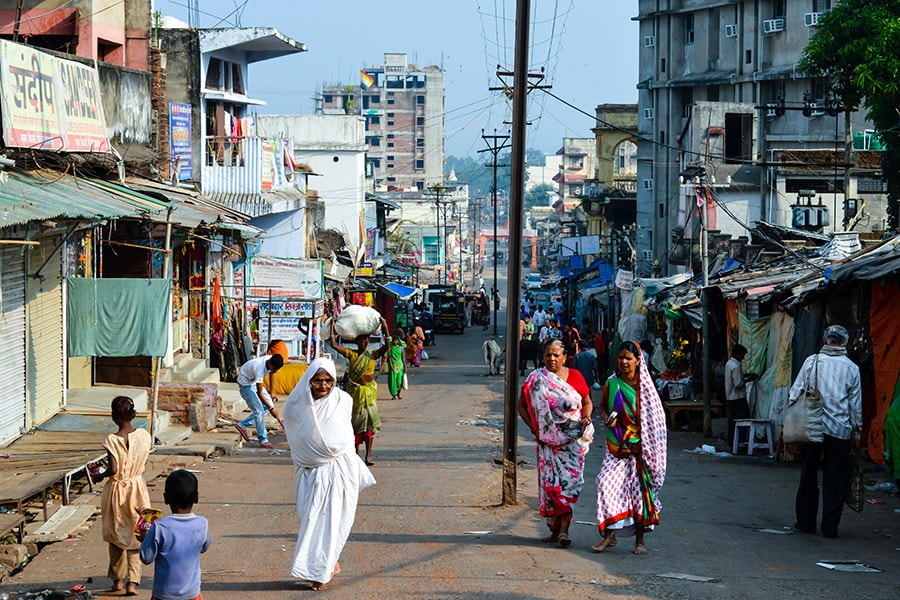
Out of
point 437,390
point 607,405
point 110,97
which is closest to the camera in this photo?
point 607,405

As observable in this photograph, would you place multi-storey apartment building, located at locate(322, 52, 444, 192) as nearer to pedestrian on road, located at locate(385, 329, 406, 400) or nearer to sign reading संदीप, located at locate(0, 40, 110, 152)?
pedestrian on road, located at locate(385, 329, 406, 400)

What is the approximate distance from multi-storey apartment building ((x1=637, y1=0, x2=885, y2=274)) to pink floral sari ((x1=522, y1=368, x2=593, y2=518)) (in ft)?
67.3

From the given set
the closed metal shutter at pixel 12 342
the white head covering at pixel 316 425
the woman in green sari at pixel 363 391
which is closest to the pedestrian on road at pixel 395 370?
the woman in green sari at pixel 363 391

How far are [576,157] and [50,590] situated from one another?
118 meters

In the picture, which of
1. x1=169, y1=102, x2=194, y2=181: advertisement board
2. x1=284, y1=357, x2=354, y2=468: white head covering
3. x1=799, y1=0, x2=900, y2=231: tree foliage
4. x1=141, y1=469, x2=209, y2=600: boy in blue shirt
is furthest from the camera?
x1=799, y1=0, x2=900, y2=231: tree foliage

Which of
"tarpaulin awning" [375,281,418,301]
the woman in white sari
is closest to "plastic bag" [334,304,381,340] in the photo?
the woman in white sari

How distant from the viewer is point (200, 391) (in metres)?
17.3

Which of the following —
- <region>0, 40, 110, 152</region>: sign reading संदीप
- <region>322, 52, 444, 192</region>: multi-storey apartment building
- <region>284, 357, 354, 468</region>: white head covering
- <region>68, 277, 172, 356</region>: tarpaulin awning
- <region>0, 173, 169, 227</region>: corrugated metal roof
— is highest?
<region>322, 52, 444, 192</region>: multi-storey apartment building

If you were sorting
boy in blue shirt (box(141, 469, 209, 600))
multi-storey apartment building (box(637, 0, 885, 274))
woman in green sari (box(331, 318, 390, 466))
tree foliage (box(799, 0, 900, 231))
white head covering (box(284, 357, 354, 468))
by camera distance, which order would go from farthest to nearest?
multi-storey apartment building (box(637, 0, 885, 274)), tree foliage (box(799, 0, 900, 231)), woman in green sari (box(331, 318, 390, 466)), white head covering (box(284, 357, 354, 468)), boy in blue shirt (box(141, 469, 209, 600))

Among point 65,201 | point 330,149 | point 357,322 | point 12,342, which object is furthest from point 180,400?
point 330,149

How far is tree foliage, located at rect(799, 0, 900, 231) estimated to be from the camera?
25.8 m

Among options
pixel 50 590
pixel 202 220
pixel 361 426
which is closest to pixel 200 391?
pixel 202 220

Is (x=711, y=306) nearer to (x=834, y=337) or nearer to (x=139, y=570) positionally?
(x=834, y=337)

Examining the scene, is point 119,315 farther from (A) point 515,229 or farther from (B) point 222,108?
(B) point 222,108
